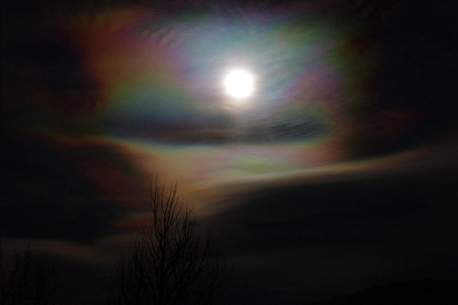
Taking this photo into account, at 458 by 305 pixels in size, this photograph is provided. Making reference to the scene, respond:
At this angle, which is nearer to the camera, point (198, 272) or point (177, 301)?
point (177, 301)

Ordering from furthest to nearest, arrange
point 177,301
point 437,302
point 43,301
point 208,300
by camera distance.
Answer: point 437,302 → point 43,301 → point 208,300 → point 177,301

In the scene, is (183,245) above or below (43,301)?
above

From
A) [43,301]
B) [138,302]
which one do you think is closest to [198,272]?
[138,302]

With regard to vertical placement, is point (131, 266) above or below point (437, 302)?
above

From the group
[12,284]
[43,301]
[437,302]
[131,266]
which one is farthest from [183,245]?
[437,302]

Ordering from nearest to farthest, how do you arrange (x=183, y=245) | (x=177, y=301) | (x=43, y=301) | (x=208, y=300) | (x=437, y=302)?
(x=177, y=301) < (x=183, y=245) < (x=208, y=300) < (x=43, y=301) < (x=437, y=302)

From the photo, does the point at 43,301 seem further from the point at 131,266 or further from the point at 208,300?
the point at 208,300

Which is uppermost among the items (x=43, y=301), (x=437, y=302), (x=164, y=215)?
(x=164, y=215)

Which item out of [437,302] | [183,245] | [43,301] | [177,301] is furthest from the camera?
[437,302]

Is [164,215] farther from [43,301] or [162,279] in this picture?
[43,301]
